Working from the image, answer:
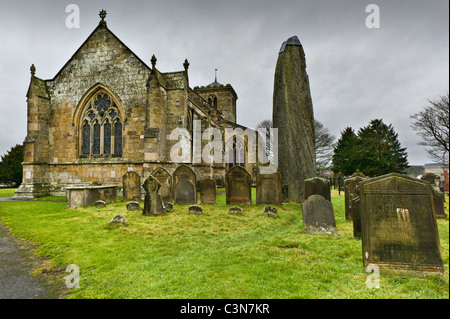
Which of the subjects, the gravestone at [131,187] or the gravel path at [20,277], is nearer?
the gravel path at [20,277]

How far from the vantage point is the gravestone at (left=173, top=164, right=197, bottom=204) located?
9.31 metres

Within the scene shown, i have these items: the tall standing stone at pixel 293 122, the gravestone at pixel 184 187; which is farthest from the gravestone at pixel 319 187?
the gravestone at pixel 184 187

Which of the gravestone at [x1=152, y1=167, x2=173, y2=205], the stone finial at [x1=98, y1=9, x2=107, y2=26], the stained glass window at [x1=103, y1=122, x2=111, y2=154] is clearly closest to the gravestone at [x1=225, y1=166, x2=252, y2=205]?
the gravestone at [x1=152, y1=167, x2=173, y2=205]

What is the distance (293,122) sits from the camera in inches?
364

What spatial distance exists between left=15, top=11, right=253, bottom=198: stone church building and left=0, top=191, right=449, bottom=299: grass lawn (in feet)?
20.9

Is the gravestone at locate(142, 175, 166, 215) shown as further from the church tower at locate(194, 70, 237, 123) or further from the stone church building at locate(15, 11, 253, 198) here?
the church tower at locate(194, 70, 237, 123)

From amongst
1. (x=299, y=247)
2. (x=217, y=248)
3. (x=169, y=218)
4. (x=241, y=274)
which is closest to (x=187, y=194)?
(x=169, y=218)

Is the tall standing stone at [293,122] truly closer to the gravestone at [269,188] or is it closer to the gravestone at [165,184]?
the gravestone at [269,188]

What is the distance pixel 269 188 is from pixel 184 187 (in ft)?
11.2

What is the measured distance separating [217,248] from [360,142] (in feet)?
84.0

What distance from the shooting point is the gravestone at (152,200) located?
699 centimetres

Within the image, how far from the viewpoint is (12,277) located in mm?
3145

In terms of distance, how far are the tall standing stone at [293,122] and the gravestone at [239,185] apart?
1546 mm

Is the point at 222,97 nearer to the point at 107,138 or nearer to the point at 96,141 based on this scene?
the point at 107,138
